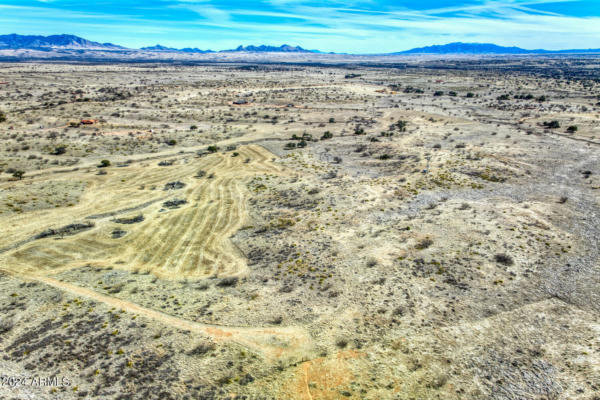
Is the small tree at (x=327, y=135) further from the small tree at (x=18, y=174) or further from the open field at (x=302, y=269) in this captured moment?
the small tree at (x=18, y=174)

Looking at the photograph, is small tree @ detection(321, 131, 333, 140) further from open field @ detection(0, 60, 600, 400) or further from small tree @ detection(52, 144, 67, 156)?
small tree @ detection(52, 144, 67, 156)

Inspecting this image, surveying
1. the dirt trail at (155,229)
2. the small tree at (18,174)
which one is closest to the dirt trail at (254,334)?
the dirt trail at (155,229)

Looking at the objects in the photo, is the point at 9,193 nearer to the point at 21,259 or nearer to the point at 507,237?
the point at 21,259

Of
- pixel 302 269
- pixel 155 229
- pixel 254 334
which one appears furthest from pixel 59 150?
pixel 254 334

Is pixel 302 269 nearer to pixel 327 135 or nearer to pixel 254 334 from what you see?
pixel 254 334

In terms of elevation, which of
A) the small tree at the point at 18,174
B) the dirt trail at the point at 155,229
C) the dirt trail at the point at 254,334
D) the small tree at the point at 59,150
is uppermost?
the small tree at the point at 59,150

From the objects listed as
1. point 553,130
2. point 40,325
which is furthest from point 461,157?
point 40,325

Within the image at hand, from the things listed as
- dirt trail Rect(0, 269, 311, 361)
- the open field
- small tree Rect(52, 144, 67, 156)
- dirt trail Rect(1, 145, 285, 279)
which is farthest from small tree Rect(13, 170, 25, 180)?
dirt trail Rect(0, 269, 311, 361)

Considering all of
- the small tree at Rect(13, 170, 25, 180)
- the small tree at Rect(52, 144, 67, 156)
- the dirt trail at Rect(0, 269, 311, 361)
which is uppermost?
the small tree at Rect(52, 144, 67, 156)
